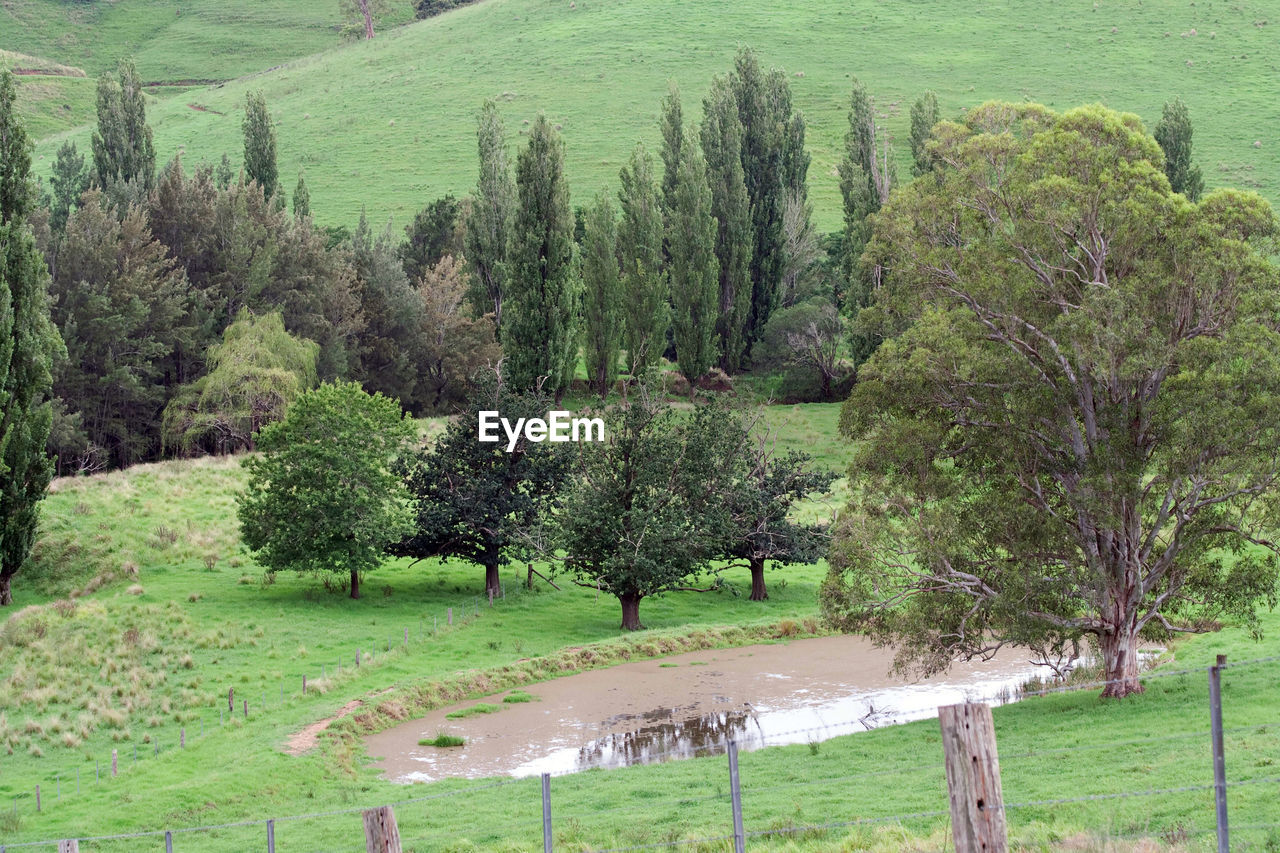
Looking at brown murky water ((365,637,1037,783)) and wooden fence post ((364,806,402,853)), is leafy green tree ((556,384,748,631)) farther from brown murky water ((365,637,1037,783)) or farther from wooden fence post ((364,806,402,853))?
wooden fence post ((364,806,402,853))

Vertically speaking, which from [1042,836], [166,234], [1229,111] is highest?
[1229,111]

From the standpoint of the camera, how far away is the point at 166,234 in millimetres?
71875

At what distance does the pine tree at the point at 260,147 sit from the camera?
79.7 m

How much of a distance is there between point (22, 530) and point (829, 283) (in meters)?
53.6

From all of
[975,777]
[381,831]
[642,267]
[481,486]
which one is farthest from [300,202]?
[975,777]

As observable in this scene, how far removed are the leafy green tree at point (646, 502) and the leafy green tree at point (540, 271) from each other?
15621mm

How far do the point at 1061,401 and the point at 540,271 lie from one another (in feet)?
117

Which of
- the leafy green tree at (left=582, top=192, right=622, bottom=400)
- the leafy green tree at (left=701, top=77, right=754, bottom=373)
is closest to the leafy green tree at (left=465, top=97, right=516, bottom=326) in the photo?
the leafy green tree at (left=582, top=192, right=622, bottom=400)

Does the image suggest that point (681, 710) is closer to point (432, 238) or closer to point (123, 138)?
point (123, 138)

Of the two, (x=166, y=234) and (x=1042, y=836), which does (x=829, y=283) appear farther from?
(x=1042, y=836)

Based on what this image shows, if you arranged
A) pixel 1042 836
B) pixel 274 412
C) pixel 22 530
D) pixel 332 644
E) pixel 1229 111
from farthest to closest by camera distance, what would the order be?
pixel 1229 111 → pixel 274 412 → pixel 22 530 → pixel 332 644 → pixel 1042 836

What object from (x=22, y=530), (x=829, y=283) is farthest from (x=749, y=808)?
(x=829, y=283)

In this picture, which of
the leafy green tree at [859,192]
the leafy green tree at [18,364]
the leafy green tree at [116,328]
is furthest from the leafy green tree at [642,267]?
the leafy green tree at [18,364]

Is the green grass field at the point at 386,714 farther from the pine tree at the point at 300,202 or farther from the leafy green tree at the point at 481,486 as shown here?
the pine tree at the point at 300,202
